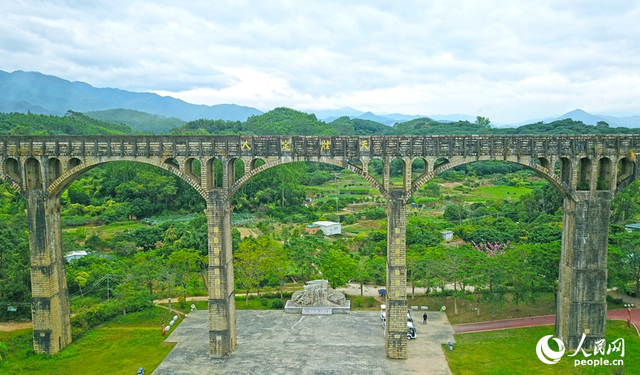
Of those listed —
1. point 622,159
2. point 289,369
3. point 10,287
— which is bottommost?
point 289,369

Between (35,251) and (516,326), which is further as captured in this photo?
(516,326)

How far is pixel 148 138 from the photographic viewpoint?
2464 centimetres

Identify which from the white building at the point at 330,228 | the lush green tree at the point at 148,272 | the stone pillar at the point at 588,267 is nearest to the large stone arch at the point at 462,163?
the stone pillar at the point at 588,267

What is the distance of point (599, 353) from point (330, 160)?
1835 cm

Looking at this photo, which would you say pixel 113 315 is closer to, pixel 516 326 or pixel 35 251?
pixel 35 251

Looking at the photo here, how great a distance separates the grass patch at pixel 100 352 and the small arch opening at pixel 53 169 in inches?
396

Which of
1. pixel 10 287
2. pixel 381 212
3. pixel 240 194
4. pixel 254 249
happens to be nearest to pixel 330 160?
pixel 254 249

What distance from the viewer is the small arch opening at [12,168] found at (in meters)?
25.4

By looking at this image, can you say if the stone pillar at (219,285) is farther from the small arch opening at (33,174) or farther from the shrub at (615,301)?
the shrub at (615,301)

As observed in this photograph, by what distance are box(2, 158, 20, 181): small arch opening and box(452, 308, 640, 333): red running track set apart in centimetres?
2836

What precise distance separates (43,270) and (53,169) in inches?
233

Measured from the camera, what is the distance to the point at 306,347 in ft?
85.5

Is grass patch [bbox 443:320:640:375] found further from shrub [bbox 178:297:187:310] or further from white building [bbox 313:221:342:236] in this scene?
white building [bbox 313:221:342:236]

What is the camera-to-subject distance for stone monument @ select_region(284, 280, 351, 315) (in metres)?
31.4
